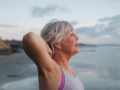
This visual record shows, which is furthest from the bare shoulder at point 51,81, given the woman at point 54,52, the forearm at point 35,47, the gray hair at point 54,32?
the gray hair at point 54,32

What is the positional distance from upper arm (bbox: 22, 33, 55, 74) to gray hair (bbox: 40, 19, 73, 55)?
0.28 m

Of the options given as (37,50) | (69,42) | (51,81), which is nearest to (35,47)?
(37,50)

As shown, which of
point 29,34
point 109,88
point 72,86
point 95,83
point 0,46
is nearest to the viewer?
point 29,34

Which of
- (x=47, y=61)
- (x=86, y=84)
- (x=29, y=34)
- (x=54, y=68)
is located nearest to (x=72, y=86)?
(x=54, y=68)

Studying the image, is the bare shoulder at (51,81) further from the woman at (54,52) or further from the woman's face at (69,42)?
the woman's face at (69,42)

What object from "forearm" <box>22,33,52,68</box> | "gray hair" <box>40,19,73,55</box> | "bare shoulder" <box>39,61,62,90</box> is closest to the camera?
"forearm" <box>22,33,52,68</box>

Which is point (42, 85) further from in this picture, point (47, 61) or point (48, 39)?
point (48, 39)

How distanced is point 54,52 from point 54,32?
0.68 ft

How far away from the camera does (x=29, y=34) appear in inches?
36.2

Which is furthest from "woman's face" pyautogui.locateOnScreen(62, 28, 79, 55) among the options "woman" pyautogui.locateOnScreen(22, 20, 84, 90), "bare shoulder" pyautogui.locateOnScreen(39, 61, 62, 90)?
"bare shoulder" pyautogui.locateOnScreen(39, 61, 62, 90)

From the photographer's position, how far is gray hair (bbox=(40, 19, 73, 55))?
→ 1266 mm

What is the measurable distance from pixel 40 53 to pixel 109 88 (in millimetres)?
3658

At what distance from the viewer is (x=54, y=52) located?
4.38 ft

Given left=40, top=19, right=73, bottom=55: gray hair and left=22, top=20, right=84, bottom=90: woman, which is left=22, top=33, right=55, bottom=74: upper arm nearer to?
left=22, top=20, right=84, bottom=90: woman
